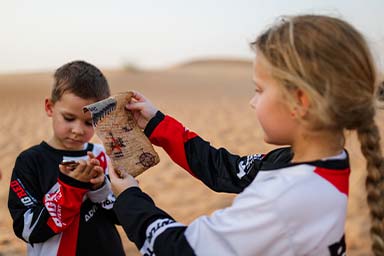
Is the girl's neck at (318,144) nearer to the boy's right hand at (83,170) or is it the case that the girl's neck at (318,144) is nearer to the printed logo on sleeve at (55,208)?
the boy's right hand at (83,170)

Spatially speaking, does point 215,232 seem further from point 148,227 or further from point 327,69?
point 327,69

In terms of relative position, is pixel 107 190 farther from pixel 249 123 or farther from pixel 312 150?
pixel 249 123

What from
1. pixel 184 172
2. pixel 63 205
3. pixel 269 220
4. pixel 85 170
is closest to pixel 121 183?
pixel 85 170

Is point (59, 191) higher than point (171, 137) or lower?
lower

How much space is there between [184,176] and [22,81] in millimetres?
34244

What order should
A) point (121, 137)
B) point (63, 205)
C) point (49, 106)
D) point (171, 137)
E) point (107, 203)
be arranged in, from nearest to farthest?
point (121, 137) → point (63, 205) → point (171, 137) → point (107, 203) → point (49, 106)

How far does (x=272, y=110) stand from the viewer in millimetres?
1662

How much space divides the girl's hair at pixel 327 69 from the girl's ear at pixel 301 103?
0.01m

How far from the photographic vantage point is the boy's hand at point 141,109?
233 centimetres

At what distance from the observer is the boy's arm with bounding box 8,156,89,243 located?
2.26 m

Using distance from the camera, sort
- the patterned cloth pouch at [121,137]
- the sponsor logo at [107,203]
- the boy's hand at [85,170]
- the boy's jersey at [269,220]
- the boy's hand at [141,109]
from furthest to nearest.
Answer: the sponsor logo at [107,203] < the boy's hand at [141,109] < the boy's hand at [85,170] < the patterned cloth pouch at [121,137] < the boy's jersey at [269,220]

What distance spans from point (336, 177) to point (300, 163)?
0.12 meters

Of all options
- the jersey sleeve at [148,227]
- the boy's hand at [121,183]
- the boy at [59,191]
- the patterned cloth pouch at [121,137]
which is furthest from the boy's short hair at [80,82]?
the jersey sleeve at [148,227]

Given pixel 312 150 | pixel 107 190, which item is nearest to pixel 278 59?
pixel 312 150
